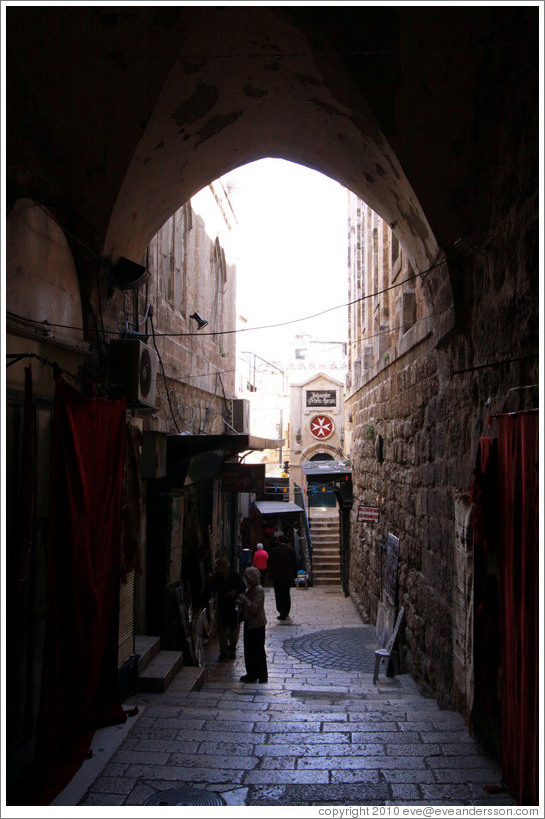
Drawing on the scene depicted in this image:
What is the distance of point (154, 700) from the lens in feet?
19.1

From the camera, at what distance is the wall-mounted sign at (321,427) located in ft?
94.8

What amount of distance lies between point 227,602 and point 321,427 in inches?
827

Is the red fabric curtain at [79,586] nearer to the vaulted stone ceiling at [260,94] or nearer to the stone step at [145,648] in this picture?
the stone step at [145,648]

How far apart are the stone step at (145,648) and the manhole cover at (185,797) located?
2.46 m

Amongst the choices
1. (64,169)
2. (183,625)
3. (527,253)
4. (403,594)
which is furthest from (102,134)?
(403,594)

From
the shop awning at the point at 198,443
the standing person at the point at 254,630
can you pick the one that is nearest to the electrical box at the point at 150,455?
the shop awning at the point at 198,443

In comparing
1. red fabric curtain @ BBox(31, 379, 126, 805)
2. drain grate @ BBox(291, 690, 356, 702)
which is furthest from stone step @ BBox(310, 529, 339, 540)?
red fabric curtain @ BBox(31, 379, 126, 805)

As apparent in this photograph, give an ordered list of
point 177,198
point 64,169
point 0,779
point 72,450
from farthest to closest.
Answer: point 177,198 < point 64,169 < point 72,450 < point 0,779

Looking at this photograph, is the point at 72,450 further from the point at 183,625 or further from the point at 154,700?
the point at 183,625

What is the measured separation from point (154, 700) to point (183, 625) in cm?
159

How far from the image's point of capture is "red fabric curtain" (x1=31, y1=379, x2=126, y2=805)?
3881mm

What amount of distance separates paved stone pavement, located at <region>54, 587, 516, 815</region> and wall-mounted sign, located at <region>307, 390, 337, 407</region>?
22354mm

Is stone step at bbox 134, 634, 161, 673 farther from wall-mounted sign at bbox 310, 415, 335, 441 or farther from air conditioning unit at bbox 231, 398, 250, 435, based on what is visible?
wall-mounted sign at bbox 310, 415, 335, 441

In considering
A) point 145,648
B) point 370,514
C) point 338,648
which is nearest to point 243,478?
point 370,514
